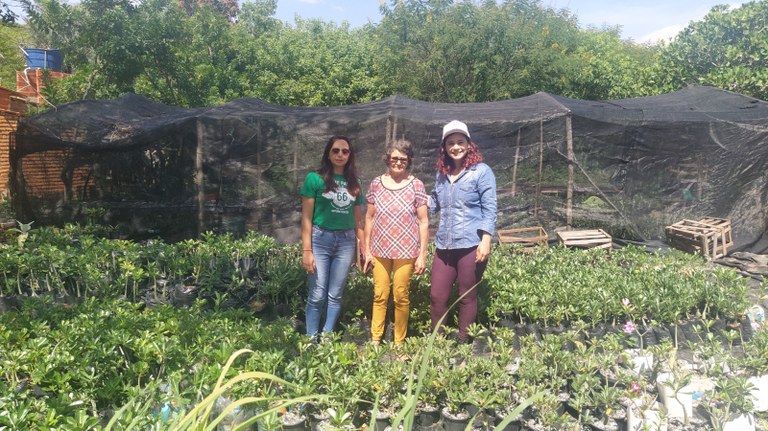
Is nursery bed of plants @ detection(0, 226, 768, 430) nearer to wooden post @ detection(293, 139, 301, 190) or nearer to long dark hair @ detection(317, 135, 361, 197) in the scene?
long dark hair @ detection(317, 135, 361, 197)

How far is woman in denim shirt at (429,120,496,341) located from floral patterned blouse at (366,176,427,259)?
0.18 m

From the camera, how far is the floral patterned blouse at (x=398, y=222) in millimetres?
3408

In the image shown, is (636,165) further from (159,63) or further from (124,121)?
(159,63)

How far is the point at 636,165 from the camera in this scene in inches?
277

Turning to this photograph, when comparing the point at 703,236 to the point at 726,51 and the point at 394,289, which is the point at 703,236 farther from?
the point at 726,51

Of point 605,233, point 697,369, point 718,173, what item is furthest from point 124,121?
point 718,173

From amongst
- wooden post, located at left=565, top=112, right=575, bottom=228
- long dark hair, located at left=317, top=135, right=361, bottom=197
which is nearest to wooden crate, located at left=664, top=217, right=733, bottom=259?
wooden post, located at left=565, top=112, right=575, bottom=228

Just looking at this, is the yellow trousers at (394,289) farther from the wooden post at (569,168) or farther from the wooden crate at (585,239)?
the wooden post at (569,168)

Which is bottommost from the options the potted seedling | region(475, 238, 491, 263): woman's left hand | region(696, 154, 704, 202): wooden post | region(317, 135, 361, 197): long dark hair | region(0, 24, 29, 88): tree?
the potted seedling

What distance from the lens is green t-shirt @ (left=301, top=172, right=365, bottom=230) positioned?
340cm

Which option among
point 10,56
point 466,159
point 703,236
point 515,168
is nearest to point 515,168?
point 515,168

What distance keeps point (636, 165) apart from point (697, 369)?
473 centimetres

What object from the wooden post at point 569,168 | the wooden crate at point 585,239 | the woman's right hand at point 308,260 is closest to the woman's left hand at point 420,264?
the woman's right hand at point 308,260

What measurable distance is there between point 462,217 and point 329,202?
2.84 feet
